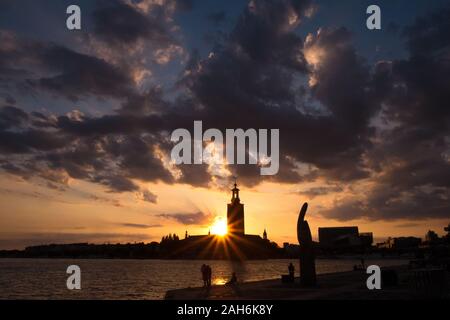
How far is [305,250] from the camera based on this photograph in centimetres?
3741

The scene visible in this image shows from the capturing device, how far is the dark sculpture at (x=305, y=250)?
37031 millimetres

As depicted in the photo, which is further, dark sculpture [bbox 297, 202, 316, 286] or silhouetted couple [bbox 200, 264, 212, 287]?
silhouetted couple [bbox 200, 264, 212, 287]

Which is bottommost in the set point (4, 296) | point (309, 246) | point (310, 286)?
point (4, 296)

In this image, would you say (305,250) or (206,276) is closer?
(305,250)

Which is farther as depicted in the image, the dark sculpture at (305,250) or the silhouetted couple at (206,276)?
the silhouetted couple at (206,276)

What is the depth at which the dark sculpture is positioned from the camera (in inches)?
1458

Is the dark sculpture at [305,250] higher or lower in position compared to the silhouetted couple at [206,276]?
higher

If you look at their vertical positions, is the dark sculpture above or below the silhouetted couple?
above

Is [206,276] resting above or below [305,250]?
below

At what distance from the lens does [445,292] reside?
3109 cm
